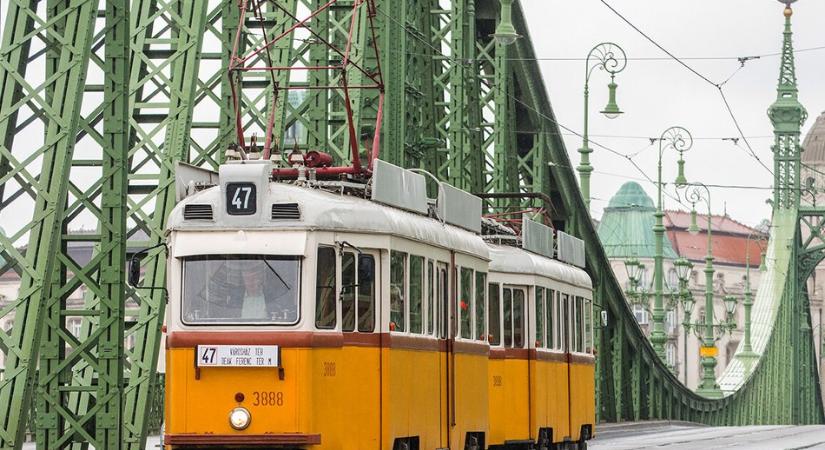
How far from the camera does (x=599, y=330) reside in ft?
179

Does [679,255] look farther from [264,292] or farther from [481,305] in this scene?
[264,292]

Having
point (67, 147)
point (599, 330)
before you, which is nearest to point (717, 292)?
point (599, 330)

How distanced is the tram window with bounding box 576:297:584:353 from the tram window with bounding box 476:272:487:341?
642 cm

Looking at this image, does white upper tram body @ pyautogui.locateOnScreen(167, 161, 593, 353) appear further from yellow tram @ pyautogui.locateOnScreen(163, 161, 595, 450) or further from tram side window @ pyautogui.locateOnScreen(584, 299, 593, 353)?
tram side window @ pyautogui.locateOnScreen(584, 299, 593, 353)

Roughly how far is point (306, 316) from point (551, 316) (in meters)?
10.1

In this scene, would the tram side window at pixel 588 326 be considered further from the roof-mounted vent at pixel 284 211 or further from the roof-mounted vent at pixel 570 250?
the roof-mounted vent at pixel 284 211

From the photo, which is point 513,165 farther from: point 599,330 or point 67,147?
point 67,147

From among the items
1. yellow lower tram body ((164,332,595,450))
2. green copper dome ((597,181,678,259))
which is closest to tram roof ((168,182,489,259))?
yellow lower tram body ((164,332,595,450))

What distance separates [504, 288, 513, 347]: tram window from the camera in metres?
21.9

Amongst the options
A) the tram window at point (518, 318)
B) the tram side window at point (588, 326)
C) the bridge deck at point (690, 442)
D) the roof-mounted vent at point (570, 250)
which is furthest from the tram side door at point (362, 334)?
the bridge deck at point (690, 442)

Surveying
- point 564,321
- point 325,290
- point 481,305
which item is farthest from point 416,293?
point 564,321

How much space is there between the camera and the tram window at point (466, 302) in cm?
1823

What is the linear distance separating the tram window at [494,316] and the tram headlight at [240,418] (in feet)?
22.3

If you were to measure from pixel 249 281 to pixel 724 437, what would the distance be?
31657 mm
